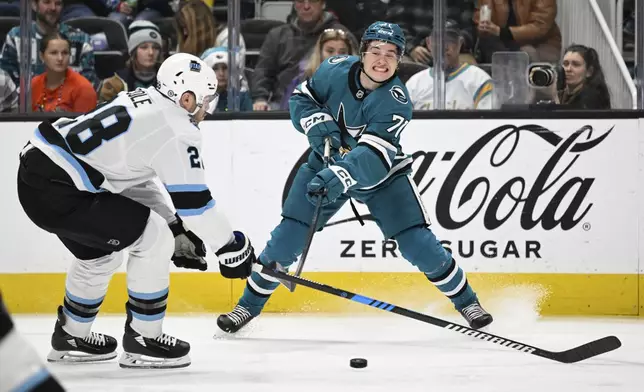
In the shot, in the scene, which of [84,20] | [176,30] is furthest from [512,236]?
[84,20]

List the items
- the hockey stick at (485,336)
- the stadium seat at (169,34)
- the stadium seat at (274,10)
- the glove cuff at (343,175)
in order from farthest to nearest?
the stadium seat at (169,34), the stadium seat at (274,10), the glove cuff at (343,175), the hockey stick at (485,336)

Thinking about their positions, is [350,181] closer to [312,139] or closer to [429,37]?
[312,139]

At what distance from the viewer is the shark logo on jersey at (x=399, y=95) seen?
3676 mm

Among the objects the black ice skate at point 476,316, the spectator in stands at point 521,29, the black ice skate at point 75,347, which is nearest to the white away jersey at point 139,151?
the black ice skate at point 75,347

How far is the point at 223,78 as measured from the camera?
15.8ft

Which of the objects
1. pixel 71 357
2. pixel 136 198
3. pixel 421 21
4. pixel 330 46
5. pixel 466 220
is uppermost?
pixel 421 21

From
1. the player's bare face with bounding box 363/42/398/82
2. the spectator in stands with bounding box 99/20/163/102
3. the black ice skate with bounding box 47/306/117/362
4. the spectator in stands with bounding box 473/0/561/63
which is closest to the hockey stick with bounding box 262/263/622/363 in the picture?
the black ice skate with bounding box 47/306/117/362

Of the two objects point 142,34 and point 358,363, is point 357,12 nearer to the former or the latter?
point 142,34

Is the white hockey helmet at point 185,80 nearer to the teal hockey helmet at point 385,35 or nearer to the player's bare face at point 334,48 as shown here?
the teal hockey helmet at point 385,35

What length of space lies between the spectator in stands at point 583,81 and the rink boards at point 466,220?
104 mm

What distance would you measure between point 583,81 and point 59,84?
254 cm

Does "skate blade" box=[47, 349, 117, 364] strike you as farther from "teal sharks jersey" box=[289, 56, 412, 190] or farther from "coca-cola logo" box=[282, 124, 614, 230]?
"coca-cola logo" box=[282, 124, 614, 230]

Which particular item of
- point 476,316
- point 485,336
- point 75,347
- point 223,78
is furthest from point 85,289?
point 223,78

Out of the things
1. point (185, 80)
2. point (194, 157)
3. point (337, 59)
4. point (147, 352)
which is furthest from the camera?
point (337, 59)
